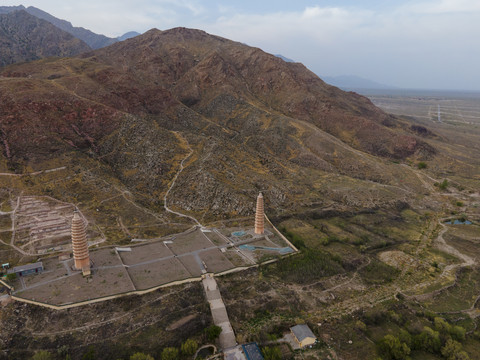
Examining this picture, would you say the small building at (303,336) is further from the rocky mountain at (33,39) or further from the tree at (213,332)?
the rocky mountain at (33,39)

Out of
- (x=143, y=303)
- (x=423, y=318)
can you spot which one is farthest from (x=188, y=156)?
(x=423, y=318)

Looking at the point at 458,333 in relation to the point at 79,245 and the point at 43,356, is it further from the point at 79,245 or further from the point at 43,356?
the point at 79,245

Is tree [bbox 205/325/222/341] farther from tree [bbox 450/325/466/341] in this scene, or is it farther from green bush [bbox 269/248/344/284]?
tree [bbox 450/325/466/341]

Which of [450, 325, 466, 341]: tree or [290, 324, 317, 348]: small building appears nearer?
[290, 324, 317, 348]: small building

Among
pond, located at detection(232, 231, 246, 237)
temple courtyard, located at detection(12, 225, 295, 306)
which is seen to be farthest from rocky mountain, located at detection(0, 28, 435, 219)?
temple courtyard, located at detection(12, 225, 295, 306)

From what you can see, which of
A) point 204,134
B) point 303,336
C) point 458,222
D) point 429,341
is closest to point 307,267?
point 303,336

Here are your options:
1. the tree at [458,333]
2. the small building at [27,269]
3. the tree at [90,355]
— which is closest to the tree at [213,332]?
the tree at [90,355]
